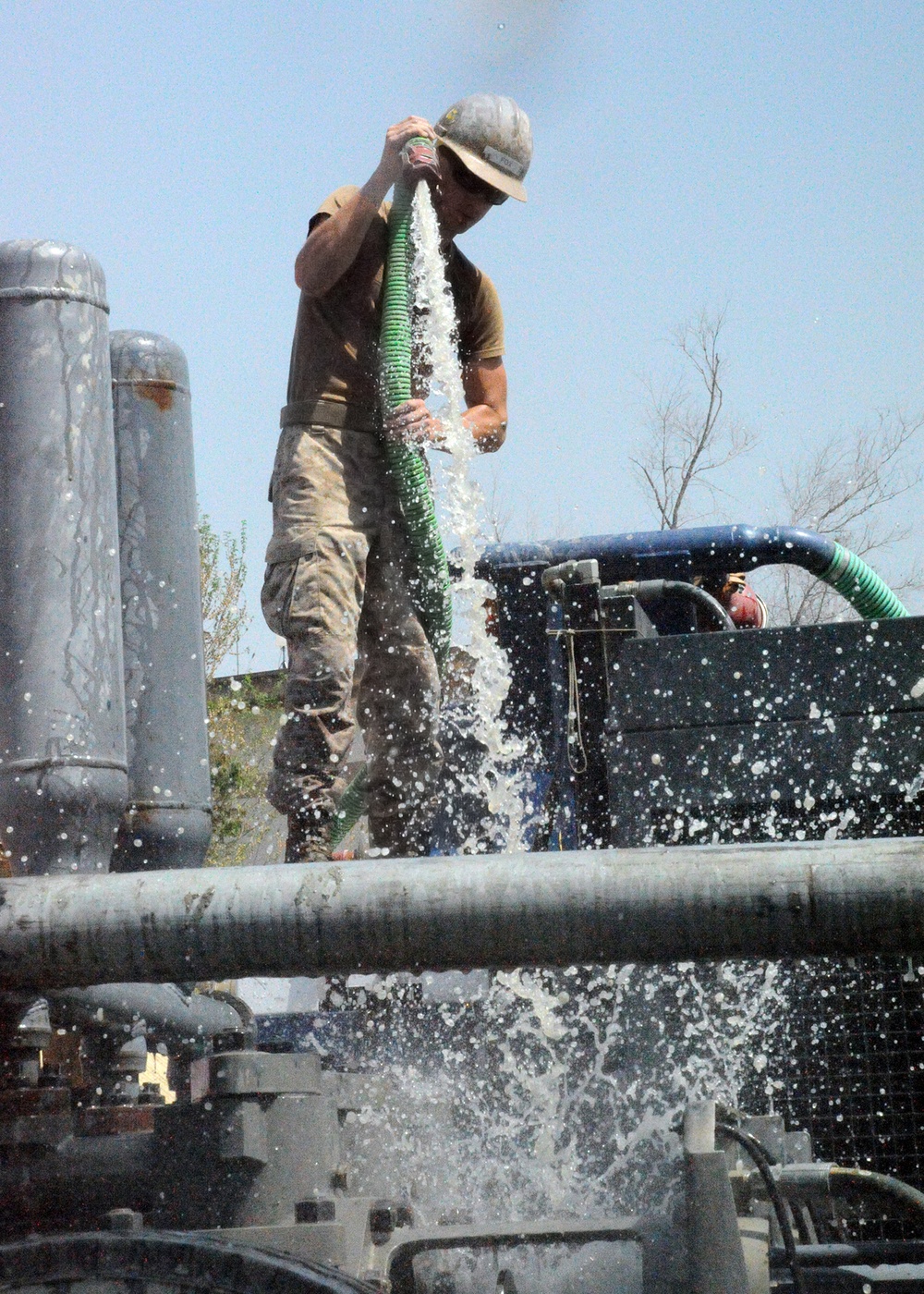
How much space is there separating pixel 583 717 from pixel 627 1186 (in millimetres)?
1374

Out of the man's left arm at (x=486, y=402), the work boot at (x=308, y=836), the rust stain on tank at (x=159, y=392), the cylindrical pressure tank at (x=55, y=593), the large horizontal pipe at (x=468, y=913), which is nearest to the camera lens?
the large horizontal pipe at (x=468, y=913)

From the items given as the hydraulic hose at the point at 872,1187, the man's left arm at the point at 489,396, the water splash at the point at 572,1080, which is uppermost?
the man's left arm at the point at 489,396

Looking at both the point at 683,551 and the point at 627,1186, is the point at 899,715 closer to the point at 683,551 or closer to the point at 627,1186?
the point at 627,1186

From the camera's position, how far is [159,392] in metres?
2.68

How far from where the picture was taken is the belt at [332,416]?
4.11 metres

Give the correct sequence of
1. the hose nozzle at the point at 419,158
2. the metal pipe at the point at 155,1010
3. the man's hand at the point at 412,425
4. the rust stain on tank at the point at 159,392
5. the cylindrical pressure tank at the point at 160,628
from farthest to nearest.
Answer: the man's hand at the point at 412,425
the hose nozzle at the point at 419,158
the rust stain on tank at the point at 159,392
the cylindrical pressure tank at the point at 160,628
the metal pipe at the point at 155,1010

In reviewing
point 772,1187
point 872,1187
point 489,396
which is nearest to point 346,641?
point 489,396

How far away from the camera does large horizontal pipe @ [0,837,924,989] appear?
138 cm

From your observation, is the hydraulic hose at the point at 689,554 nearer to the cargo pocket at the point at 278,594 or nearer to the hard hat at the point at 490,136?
the cargo pocket at the point at 278,594

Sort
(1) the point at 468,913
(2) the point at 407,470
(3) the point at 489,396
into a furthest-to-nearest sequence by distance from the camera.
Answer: (3) the point at 489,396 < (2) the point at 407,470 < (1) the point at 468,913

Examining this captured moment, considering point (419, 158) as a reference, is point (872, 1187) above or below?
below

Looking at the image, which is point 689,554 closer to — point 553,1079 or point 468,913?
point 553,1079

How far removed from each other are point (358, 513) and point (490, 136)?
38.7 inches

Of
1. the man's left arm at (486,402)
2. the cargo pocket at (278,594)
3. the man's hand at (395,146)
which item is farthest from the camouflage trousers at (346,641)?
the man's hand at (395,146)
